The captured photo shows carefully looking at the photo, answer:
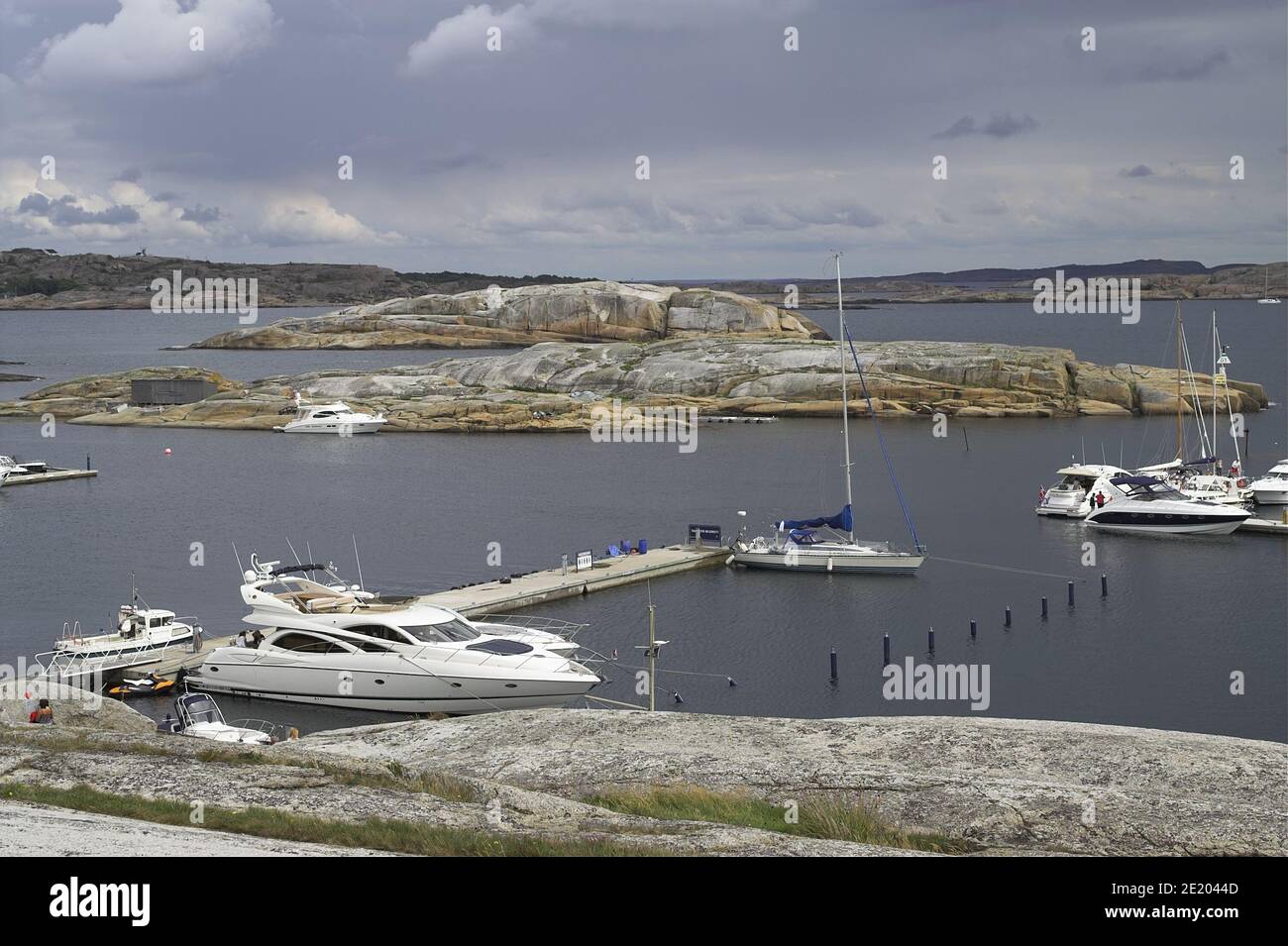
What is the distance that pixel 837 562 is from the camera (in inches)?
2149

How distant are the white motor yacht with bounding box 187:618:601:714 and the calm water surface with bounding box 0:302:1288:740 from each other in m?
0.65

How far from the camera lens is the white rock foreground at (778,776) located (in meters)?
13.3

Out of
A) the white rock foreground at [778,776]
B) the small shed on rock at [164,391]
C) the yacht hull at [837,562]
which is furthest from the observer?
the small shed on rock at [164,391]

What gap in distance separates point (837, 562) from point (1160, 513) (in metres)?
18.5

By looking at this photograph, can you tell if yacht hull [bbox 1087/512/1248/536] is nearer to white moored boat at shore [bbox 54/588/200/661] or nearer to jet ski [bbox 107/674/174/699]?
white moored boat at shore [bbox 54/588/200/661]

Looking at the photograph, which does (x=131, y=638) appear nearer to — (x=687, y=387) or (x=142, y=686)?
(x=142, y=686)

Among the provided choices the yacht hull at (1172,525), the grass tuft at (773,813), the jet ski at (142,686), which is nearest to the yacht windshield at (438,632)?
the jet ski at (142,686)

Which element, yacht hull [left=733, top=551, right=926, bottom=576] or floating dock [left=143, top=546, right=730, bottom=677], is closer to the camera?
floating dock [left=143, top=546, right=730, bottom=677]

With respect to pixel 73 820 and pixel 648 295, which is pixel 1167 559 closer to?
pixel 73 820

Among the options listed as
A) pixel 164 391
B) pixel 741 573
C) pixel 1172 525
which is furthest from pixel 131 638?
pixel 164 391

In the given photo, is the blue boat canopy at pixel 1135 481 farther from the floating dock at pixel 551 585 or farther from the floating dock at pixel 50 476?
the floating dock at pixel 50 476

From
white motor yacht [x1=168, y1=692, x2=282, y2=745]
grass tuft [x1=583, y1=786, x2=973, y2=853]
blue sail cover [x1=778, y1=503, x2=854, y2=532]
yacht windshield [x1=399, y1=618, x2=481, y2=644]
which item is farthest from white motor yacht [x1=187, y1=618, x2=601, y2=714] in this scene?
blue sail cover [x1=778, y1=503, x2=854, y2=532]

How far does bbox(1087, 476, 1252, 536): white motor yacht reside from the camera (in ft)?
205

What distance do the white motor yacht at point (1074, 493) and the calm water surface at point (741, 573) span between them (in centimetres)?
148
